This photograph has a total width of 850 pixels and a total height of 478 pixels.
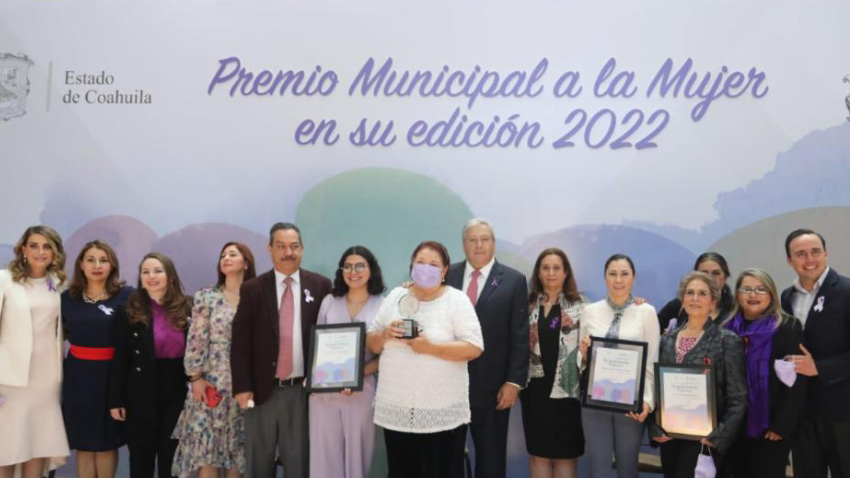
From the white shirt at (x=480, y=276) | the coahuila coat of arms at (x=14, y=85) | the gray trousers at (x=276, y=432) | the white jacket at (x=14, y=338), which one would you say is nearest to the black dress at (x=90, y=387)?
the white jacket at (x=14, y=338)

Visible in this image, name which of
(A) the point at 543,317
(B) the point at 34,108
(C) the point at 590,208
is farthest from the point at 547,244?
(B) the point at 34,108

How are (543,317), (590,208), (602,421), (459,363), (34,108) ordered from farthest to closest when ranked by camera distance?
(34,108), (590,208), (543,317), (602,421), (459,363)

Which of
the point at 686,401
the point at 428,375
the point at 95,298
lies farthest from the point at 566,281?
the point at 95,298

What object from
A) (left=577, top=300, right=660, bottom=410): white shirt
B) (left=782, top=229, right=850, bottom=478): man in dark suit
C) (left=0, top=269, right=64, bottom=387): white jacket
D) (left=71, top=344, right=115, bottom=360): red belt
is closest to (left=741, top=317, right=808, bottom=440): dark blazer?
(left=782, top=229, right=850, bottom=478): man in dark suit

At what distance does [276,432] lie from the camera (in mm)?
4043

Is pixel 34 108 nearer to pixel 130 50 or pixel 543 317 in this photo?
pixel 130 50

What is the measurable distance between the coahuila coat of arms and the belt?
3.10 metres

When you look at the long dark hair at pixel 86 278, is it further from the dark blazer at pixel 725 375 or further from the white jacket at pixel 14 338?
the dark blazer at pixel 725 375

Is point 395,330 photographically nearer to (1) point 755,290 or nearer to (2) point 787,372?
(1) point 755,290

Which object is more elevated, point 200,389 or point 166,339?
point 166,339

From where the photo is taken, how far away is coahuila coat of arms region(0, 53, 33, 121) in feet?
17.5

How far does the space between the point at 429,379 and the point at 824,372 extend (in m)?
2.03

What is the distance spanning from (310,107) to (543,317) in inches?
90.1

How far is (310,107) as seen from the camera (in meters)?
5.16
